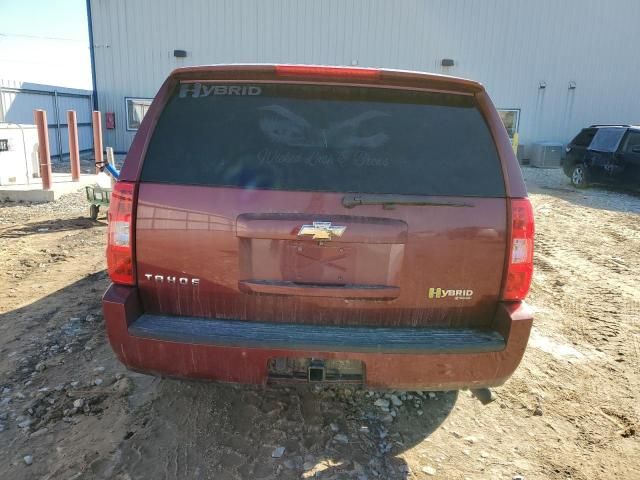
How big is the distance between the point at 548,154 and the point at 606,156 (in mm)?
7320

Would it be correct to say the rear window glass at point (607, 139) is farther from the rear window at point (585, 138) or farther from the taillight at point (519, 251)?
the taillight at point (519, 251)

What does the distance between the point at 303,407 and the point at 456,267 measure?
137 centimetres

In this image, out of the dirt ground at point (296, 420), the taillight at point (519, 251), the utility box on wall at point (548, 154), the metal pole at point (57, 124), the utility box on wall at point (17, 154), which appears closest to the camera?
the taillight at point (519, 251)

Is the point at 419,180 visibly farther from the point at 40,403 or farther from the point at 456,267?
the point at 40,403

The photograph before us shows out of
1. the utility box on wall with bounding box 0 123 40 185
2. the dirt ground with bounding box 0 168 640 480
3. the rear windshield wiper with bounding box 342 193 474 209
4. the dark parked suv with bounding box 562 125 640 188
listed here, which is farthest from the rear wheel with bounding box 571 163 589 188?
the utility box on wall with bounding box 0 123 40 185

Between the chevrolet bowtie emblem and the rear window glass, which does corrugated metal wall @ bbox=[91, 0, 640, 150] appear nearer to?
the rear window glass

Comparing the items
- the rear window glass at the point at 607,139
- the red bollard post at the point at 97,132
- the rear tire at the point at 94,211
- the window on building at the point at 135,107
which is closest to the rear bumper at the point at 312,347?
the rear tire at the point at 94,211

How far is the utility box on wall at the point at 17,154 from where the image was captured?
33.6 feet

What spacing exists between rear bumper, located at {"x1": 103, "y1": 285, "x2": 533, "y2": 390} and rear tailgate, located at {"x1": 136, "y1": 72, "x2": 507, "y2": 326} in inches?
3.2

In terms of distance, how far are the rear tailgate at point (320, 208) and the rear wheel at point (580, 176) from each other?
535 inches

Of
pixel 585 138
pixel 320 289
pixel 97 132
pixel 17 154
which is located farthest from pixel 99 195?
pixel 585 138

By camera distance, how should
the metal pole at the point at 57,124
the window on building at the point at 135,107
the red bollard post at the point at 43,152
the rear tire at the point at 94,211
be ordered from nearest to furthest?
the rear tire at the point at 94,211 < the red bollard post at the point at 43,152 < the metal pole at the point at 57,124 < the window on building at the point at 135,107

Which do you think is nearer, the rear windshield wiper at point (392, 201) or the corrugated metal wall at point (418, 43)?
the rear windshield wiper at point (392, 201)

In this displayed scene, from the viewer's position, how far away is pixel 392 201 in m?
2.40
